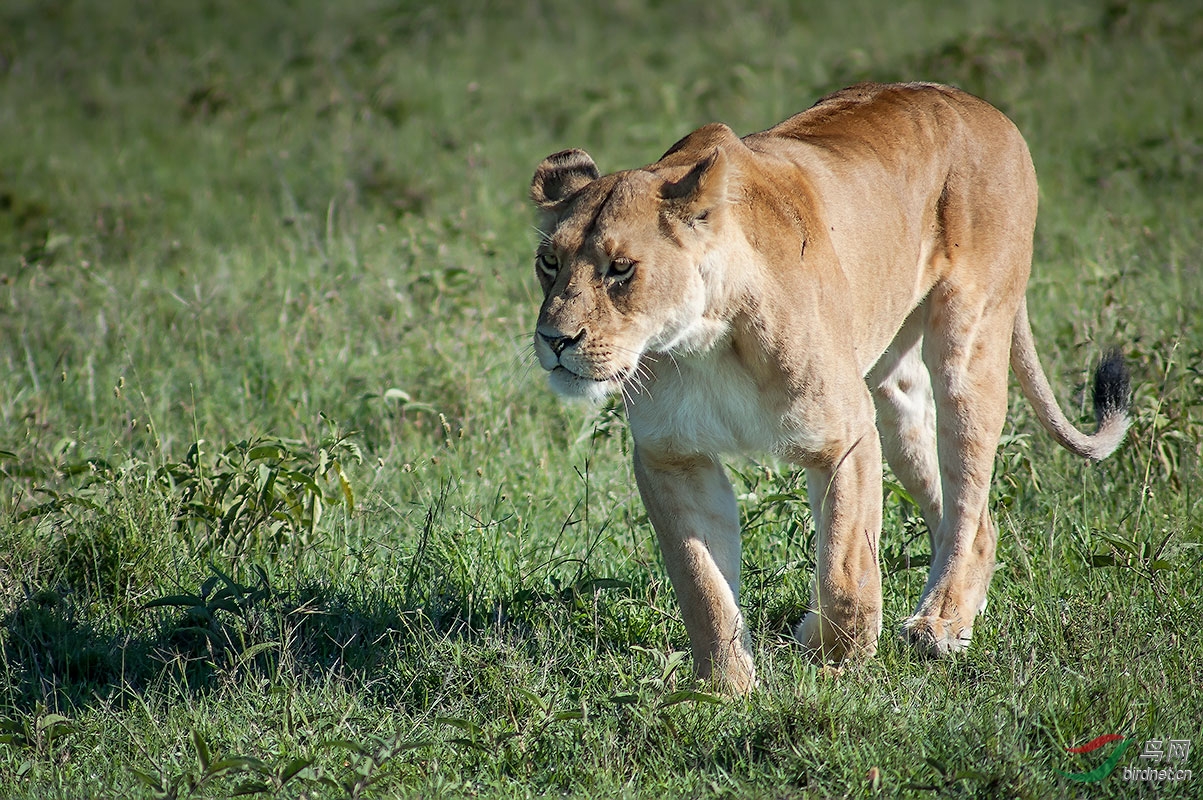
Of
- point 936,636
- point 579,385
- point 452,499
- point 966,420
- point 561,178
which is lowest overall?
point 936,636

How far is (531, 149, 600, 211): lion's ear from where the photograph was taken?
3398 mm

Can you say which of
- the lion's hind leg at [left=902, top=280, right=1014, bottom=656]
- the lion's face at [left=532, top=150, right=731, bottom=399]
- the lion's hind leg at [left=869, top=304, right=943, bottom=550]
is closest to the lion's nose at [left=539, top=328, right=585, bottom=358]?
the lion's face at [left=532, top=150, right=731, bottom=399]

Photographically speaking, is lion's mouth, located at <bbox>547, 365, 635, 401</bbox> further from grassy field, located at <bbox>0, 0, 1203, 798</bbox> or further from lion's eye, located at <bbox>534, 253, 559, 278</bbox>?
grassy field, located at <bbox>0, 0, 1203, 798</bbox>

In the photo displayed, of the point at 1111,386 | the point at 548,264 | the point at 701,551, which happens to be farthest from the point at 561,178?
the point at 1111,386

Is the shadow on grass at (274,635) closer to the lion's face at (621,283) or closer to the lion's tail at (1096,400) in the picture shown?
the lion's face at (621,283)

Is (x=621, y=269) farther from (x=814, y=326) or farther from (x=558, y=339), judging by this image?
(x=814, y=326)

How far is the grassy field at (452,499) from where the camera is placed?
3021 mm

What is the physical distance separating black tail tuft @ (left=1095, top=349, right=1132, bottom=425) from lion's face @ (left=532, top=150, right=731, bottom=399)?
1.62 metres

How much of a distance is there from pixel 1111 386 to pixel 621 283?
186 cm

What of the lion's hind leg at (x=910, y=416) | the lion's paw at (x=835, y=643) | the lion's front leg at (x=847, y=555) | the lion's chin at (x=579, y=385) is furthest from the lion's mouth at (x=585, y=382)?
the lion's hind leg at (x=910, y=416)

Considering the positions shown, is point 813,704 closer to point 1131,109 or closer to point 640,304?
point 640,304

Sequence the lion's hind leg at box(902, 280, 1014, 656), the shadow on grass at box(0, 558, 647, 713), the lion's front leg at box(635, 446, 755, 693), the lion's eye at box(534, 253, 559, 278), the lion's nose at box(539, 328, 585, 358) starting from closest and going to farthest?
the lion's nose at box(539, 328, 585, 358)
the lion's eye at box(534, 253, 559, 278)
the lion's front leg at box(635, 446, 755, 693)
the shadow on grass at box(0, 558, 647, 713)
the lion's hind leg at box(902, 280, 1014, 656)

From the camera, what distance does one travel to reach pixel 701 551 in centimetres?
337

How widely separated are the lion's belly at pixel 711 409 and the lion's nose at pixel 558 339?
32 cm
